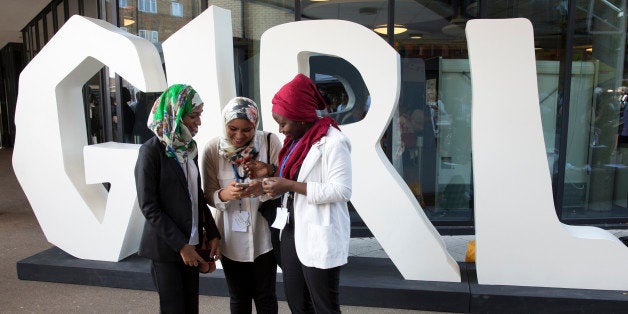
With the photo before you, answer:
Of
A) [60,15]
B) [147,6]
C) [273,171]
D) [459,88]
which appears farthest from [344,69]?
[60,15]

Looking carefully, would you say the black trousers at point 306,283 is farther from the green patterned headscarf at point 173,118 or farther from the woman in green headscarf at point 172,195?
the green patterned headscarf at point 173,118

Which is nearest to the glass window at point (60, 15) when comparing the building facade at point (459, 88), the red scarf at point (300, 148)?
the building facade at point (459, 88)

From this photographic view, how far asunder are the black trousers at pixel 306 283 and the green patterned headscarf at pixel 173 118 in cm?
70

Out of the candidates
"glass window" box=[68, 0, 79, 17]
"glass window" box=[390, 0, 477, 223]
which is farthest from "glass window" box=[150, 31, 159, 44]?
"glass window" box=[390, 0, 477, 223]

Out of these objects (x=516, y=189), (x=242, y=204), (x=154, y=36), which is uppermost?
(x=154, y=36)

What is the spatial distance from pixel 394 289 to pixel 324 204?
178cm

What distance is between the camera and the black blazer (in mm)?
2314

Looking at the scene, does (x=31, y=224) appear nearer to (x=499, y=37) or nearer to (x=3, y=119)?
(x=499, y=37)

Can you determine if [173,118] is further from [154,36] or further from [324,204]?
[154,36]

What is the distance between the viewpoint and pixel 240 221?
2.56 m

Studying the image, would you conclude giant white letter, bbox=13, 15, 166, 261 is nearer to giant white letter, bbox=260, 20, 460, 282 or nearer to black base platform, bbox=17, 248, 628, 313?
black base platform, bbox=17, 248, 628, 313

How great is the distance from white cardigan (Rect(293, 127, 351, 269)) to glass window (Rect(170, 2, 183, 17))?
576 centimetres

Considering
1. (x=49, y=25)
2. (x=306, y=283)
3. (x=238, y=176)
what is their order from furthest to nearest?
1. (x=49, y=25)
2. (x=238, y=176)
3. (x=306, y=283)

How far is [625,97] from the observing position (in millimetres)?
6695
